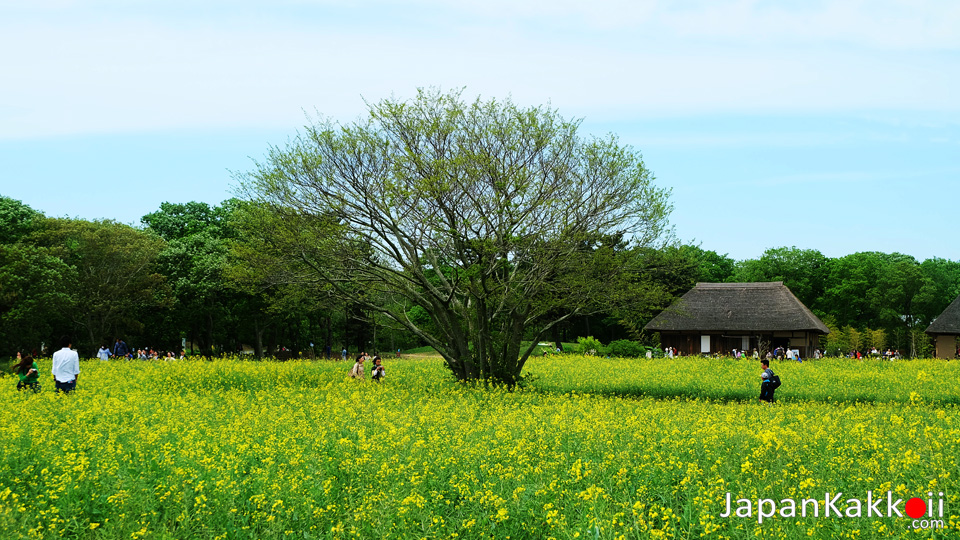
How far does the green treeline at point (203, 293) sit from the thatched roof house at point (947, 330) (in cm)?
217

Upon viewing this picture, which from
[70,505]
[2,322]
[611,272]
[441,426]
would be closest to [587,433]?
[441,426]

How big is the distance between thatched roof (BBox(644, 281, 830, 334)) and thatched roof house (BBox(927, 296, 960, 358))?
8.55 m

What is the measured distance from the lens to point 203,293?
144 feet

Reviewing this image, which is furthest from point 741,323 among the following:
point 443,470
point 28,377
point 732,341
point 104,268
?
point 443,470

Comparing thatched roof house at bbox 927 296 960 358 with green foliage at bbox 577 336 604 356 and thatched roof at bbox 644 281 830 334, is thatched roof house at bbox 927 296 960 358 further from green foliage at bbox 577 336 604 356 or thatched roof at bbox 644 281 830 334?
green foliage at bbox 577 336 604 356

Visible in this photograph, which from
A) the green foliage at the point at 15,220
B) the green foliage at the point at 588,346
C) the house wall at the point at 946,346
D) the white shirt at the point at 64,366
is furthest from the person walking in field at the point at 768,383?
the house wall at the point at 946,346

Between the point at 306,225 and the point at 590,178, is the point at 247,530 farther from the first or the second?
the point at 590,178

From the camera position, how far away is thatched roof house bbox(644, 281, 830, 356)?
53938 millimetres

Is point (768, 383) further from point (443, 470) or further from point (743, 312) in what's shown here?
point (743, 312)

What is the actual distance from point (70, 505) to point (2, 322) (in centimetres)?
3432

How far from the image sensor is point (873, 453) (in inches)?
389

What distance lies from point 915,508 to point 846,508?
588 mm

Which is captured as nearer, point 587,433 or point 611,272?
point 587,433

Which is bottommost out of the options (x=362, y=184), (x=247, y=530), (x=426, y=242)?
(x=247, y=530)
